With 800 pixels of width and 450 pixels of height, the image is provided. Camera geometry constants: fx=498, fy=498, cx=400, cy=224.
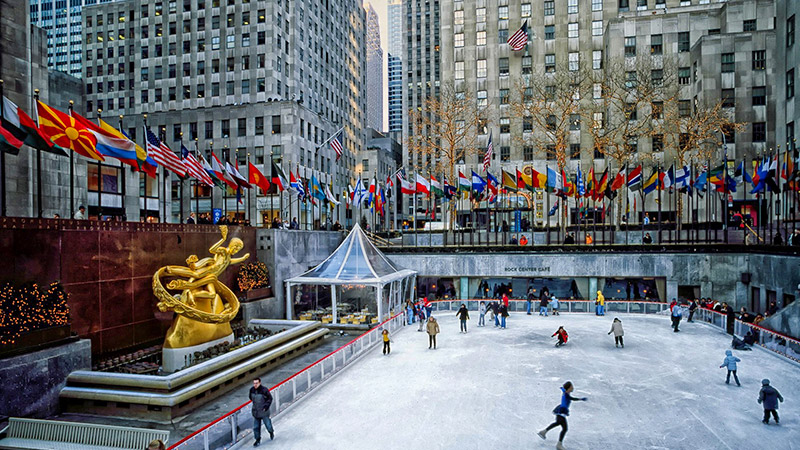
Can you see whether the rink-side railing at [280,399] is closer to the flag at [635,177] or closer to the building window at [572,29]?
the flag at [635,177]

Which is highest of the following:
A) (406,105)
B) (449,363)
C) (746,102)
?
(406,105)

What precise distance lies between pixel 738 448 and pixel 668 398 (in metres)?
3.45

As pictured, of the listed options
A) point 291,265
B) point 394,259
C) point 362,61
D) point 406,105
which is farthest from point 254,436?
point 406,105

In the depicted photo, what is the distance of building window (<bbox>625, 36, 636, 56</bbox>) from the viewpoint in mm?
53834

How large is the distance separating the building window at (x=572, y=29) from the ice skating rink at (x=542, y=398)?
45595 millimetres

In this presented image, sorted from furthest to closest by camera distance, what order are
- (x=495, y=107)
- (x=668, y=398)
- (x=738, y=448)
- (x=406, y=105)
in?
(x=406, y=105) < (x=495, y=107) < (x=668, y=398) < (x=738, y=448)

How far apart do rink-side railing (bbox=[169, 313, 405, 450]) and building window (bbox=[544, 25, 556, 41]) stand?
50.1 m

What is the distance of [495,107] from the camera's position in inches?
2361

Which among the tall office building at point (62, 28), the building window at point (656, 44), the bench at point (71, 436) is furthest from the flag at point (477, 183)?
the tall office building at point (62, 28)

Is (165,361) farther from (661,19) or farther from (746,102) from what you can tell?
(661,19)

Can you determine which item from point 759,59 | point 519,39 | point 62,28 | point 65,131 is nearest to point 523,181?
point 65,131

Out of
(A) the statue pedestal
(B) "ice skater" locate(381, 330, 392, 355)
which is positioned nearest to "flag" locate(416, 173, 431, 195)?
(B) "ice skater" locate(381, 330, 392, 355)

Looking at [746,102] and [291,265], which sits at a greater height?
[746,102]

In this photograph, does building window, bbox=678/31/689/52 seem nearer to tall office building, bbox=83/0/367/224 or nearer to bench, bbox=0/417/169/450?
tall office building, bbox=83/0/367/224
